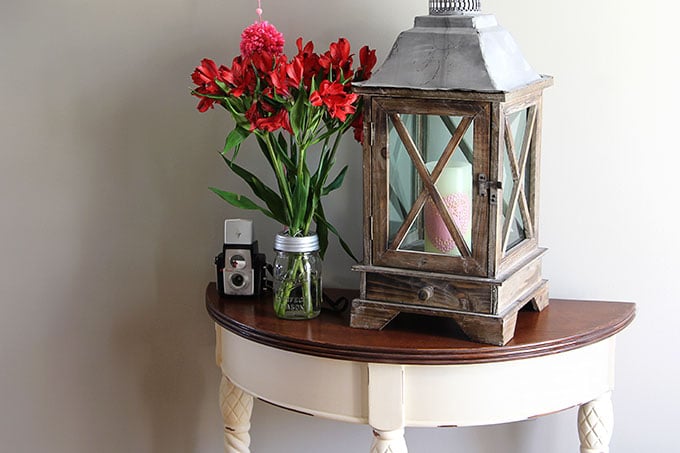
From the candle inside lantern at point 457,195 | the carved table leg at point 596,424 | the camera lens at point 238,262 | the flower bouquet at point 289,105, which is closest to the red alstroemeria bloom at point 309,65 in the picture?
the flower bouquet at point 289,105

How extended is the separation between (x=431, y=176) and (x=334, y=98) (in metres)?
0.19

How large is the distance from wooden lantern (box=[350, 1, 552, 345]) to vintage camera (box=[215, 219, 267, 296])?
25cm

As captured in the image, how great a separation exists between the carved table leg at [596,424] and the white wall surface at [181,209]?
0.18 m

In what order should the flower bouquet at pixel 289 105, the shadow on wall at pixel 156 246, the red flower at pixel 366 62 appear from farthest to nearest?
the shadow on wall at pixel 156 246, the red flower at pixel 366 62, the flower bouquet at pixel 289 105

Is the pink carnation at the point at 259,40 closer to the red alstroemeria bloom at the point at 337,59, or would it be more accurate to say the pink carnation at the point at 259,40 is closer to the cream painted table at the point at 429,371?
the red alstroemeria bloom at the point at 337,59

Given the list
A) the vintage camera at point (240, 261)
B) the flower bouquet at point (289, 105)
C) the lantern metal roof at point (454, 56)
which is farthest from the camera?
the vintage camera at point (240, 261)

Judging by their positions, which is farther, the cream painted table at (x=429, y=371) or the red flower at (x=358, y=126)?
the red flower at (x=358, y=126)

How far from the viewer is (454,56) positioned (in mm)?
1458

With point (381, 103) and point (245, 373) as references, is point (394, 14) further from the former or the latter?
point (245, 373)

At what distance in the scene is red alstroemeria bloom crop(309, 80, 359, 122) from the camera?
151 centimetres

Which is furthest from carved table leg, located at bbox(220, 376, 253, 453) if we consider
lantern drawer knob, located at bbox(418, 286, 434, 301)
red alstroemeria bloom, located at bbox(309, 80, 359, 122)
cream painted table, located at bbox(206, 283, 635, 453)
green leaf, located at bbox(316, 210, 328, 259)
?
red alstroemeria bloom, located at bbox(309, 80, 359, 122)

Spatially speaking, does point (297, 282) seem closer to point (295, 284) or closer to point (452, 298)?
point (295, 284)

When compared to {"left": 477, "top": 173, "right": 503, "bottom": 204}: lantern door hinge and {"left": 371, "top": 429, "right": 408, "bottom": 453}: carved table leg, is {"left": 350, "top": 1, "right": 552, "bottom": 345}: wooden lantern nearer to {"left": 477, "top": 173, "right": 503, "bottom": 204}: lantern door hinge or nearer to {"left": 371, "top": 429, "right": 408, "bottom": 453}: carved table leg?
{"left": 477, "top": 173, "right": 503, "bottom": 204}: lantern door hinge

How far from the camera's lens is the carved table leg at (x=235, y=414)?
1.80 m
